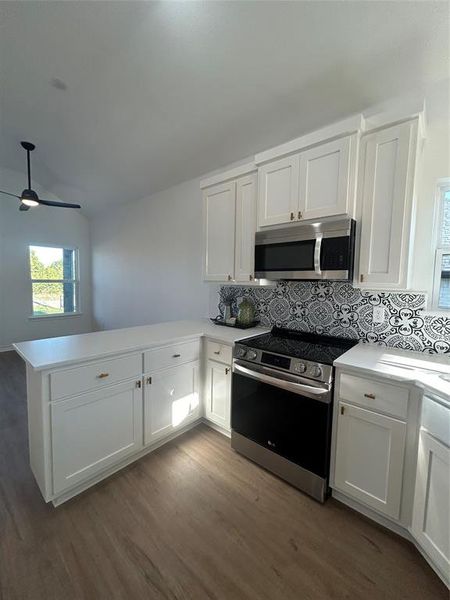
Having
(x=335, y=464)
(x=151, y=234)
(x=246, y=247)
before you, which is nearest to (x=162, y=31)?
(x=246, y=247)

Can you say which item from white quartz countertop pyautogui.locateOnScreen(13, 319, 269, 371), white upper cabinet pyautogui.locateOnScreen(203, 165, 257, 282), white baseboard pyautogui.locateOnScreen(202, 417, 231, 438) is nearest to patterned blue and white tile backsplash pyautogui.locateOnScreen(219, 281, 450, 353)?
white quartz countertop pyautogui.locateOnScreen(13, 319, 269, 371)

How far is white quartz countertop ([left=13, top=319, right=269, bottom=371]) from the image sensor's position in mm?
1545

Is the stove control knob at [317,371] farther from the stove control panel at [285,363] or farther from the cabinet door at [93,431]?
the cabinet door at [93,431]

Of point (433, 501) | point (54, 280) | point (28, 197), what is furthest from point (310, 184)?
point (54, 280)

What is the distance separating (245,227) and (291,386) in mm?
1392

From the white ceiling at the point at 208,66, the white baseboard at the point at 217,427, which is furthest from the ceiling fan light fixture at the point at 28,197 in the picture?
the white baseboard at the point at 217,427

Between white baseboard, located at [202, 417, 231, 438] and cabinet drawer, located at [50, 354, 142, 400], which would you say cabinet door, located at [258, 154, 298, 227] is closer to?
cabinet drawer, located at [50, 354, 142, 400]

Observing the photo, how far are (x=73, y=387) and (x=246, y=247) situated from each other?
1.68 meters

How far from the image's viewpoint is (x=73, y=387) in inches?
61.6

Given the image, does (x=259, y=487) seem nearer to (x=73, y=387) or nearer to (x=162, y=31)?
(x=73, y=387)

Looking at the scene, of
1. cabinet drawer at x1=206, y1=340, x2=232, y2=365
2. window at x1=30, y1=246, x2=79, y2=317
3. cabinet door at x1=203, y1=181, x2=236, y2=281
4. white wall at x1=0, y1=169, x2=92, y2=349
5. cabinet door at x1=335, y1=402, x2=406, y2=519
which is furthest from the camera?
window at x1=30, y1=246, x2=79, y2=317

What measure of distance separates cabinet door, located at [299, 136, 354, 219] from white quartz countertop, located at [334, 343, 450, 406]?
3.16 feet

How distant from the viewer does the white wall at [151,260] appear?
10.8 feet

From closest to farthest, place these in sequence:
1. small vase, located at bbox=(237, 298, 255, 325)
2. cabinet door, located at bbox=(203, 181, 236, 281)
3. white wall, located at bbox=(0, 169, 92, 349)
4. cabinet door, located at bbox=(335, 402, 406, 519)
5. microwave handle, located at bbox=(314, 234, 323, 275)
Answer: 1. cabinet door, located at bbox=(335, 402, 406, 519)
2. microwave handle, located at bbox=(314, 234, 323, 275)
3. cabinet door, located at bbox=(203, 181, 236, 281)
4. small vase, located at bbox=(237, 298, 255, 325)
5. white wall, located at bbox=(0, 169, 92, 349)
